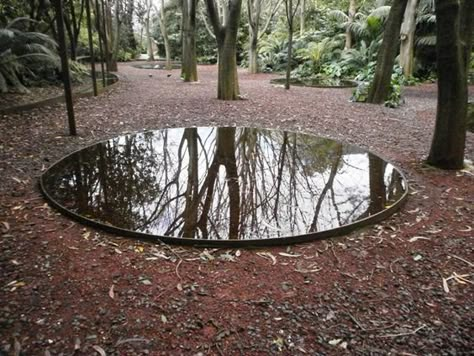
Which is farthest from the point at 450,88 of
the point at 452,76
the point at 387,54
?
the point at 387,54

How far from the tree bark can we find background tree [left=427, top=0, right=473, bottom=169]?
3926 millimetres

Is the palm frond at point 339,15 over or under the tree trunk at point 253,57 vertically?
over

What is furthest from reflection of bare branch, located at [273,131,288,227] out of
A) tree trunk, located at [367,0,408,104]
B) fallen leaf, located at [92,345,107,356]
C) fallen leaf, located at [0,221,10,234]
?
tree trunk, located at [367,0,408,104]

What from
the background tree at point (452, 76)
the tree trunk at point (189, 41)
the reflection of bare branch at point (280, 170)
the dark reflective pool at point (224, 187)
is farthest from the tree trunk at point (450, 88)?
the tree trunk at point (189, 41)

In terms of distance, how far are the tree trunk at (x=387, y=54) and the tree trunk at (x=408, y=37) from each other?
11.3 ft

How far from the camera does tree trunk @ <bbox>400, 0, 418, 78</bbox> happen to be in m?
9.25

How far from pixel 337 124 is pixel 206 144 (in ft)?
7.10

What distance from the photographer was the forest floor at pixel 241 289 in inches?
60.4

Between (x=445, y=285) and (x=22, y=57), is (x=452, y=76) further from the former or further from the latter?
(x=22, y=57)

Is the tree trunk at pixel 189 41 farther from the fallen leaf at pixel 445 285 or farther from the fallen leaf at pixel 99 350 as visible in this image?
the fallen leaf at pixel 99 350

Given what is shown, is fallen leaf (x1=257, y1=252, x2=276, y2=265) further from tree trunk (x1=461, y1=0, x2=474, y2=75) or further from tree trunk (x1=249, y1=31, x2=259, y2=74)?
tree trunk (x1=249, y1=31, x2=259, y2=74)

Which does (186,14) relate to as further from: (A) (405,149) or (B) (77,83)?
(A) (405,149)

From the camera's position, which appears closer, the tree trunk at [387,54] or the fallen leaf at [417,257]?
the fallen leaf at [417,257]

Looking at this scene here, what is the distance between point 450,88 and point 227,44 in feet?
13.8
